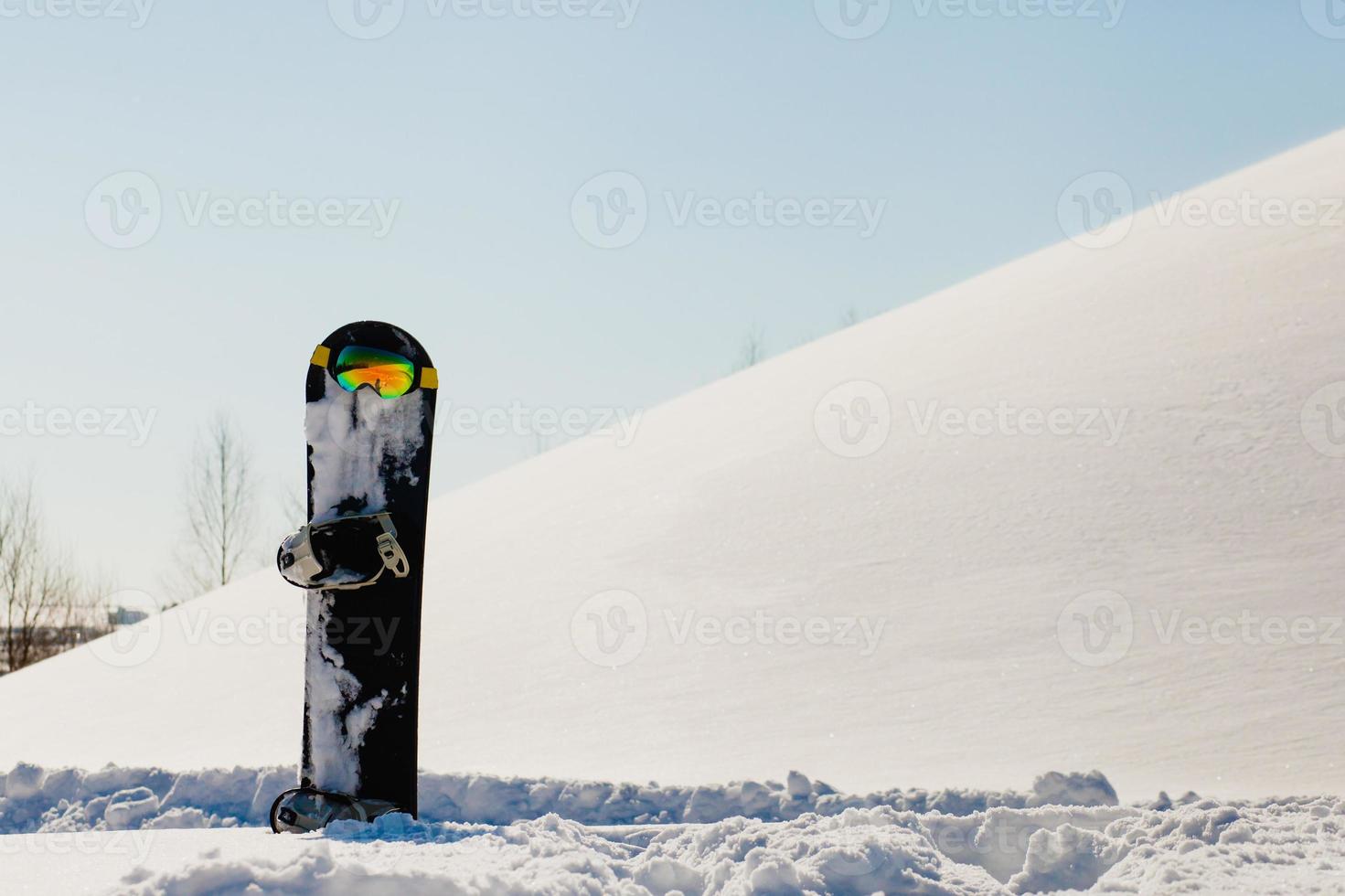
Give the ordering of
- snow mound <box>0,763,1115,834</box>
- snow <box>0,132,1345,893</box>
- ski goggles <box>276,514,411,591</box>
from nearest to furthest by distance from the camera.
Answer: snow <box>0,132,1345,893</box> → ski goggles <box>276,514,411,591</box> → snow mound <box>0,763,1115,834</box>

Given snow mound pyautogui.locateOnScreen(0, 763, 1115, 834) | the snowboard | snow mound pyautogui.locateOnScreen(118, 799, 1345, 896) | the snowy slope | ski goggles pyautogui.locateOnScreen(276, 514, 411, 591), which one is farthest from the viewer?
the snowy slope

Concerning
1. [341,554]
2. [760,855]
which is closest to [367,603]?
[341,554]

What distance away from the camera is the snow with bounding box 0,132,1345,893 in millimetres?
2463

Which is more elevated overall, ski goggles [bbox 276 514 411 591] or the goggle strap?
the goggle strap

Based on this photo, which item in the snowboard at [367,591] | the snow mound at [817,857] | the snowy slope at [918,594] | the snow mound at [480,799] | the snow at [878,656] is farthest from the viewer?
the snowy slope at [918,594]

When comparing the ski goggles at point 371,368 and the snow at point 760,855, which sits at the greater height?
the ski goggles at point 371,368

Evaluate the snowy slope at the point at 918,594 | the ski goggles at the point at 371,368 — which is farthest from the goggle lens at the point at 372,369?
the snowy slope at the point at 918,594

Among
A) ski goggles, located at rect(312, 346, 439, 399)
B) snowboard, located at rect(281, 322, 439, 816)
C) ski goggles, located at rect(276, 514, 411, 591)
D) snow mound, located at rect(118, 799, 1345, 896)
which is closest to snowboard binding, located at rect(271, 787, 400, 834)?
snowboard, located at rect(281, 322, 439, 816)

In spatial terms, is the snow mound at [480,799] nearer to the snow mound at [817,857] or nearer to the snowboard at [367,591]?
the snow mound at [817,857]

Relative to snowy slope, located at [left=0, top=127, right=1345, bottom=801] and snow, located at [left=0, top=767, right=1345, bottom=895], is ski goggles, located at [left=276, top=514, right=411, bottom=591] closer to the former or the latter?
snow, located at [left=0, top=767, right=1345, bottom=895]

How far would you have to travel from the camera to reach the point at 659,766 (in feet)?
12.8

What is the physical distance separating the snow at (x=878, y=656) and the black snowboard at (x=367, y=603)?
342 millimetres

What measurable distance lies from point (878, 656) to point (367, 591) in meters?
2.51

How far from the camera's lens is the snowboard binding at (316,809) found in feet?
9.10
